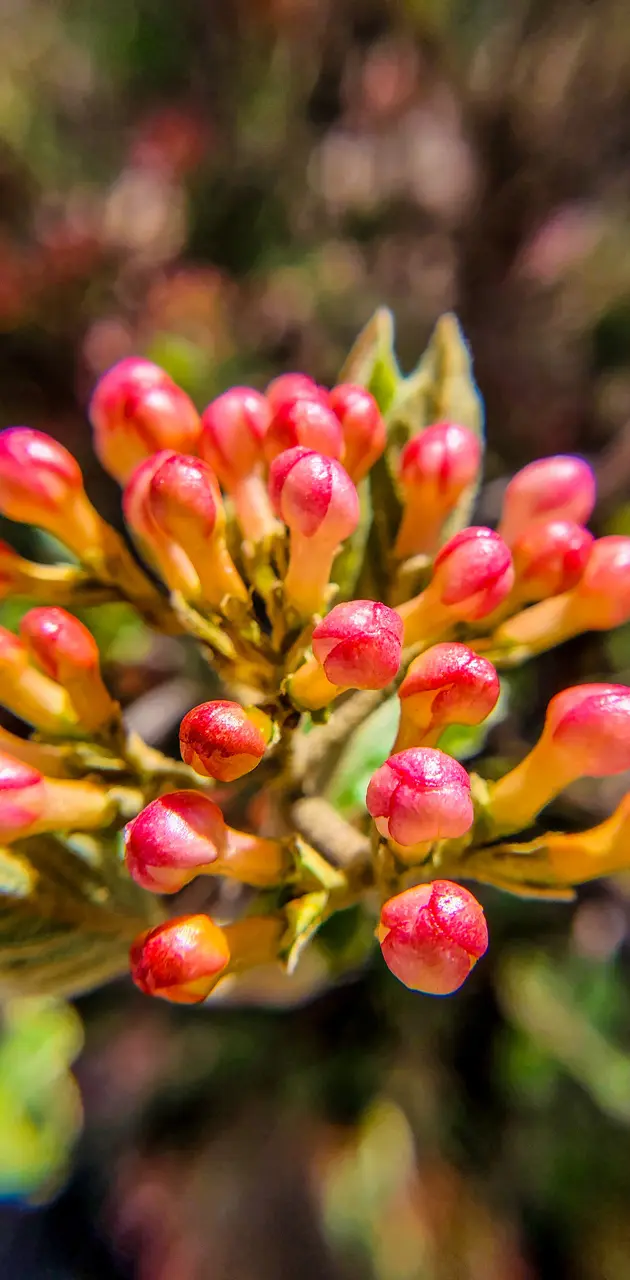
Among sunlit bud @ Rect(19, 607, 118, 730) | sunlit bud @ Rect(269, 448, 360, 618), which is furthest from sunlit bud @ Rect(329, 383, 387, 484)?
sunlit bud @ Rect(19, 607, 118, 730)

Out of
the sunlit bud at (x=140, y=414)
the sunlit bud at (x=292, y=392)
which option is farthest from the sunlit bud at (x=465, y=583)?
the sunlit bud at (x=140, y=414)

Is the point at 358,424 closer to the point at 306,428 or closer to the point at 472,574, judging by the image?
the point at 306,428

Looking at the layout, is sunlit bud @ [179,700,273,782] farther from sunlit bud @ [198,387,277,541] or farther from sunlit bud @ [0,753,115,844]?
sunlit bud @ [198,387,277,541]

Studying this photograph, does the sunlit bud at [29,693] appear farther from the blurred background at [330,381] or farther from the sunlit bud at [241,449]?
the blurred background at [330,381]

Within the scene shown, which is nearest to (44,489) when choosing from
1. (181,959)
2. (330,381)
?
(181,959)

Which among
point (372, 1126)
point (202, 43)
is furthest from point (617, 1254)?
point (202, 43)
